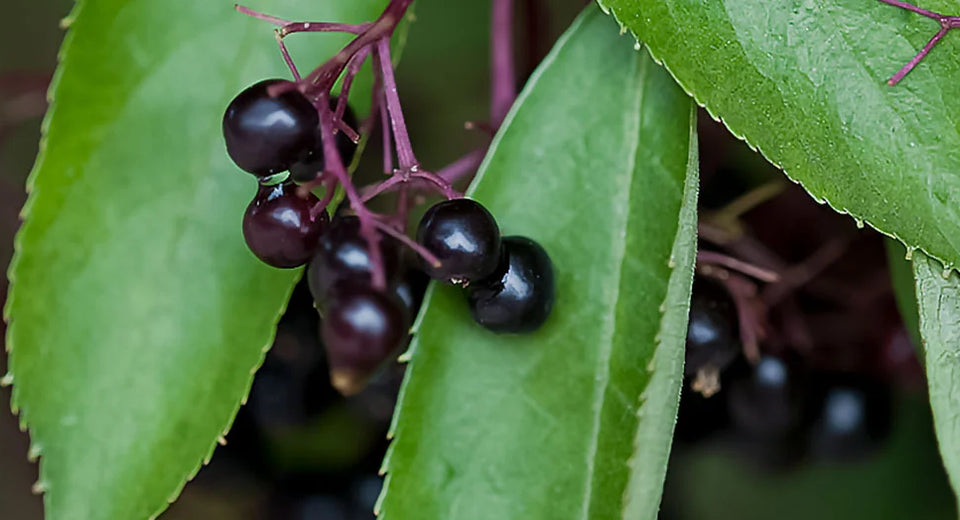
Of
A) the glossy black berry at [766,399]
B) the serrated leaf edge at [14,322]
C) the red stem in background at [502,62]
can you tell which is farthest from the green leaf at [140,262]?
the glossy black berry at [766,399]

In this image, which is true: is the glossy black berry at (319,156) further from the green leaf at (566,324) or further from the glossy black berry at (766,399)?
the glossy black berry at (766,399)

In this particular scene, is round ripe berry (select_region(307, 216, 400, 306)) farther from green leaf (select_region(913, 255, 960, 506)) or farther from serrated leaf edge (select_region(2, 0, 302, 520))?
green leaf (select_region(913, 255, 960, 506))

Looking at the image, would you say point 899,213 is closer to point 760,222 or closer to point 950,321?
point 950,321

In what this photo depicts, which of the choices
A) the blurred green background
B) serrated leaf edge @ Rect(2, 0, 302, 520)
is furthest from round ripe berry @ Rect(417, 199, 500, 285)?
the blurred green background

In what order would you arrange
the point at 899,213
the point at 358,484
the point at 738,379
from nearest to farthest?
the point at 899,213
the point at 738,379
the point at 358,484

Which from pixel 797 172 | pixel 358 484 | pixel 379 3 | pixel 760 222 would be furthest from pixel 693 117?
pixel 358 484

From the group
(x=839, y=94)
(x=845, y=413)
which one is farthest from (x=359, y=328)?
(x=845, y=413)
